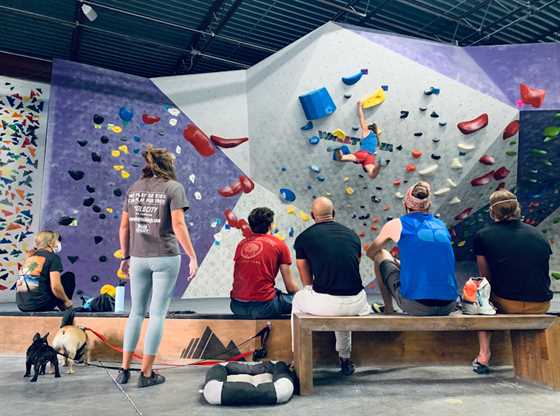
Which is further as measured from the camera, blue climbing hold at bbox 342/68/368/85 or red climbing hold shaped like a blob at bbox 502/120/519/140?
red climbing hold shaped like a blob at bbox 502/120/519/140

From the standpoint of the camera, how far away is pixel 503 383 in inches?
89.1

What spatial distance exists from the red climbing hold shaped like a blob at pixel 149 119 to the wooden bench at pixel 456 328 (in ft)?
14.9

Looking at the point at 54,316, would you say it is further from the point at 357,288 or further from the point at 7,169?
the point at 7,169

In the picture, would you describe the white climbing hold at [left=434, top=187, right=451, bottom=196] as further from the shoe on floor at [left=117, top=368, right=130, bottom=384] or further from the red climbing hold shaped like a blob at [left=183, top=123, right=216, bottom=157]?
the shoe on floor at [left=117, top=368, right=130, bottom=384]

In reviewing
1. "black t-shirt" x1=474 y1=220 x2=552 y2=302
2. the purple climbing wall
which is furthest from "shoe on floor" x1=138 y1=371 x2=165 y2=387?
the purple climbing wall

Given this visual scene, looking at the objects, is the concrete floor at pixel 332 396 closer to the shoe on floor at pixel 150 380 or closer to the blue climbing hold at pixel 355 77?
the shoe on floor at pixel 150 380

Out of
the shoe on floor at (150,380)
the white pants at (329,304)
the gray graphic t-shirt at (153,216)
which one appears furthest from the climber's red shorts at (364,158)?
the shoe on floor at (150,380)

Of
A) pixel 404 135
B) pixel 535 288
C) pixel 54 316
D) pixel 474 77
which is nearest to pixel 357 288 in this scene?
pixel 535 288

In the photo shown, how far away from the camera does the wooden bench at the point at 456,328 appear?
212cm

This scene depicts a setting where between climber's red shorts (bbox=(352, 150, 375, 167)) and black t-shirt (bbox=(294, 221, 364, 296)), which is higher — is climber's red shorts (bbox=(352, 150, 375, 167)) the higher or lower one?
the higher one

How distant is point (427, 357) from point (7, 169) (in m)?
6.37

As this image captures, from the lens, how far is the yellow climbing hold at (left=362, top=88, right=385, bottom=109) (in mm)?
5367

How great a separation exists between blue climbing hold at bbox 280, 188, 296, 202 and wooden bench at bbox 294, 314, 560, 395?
4.02 m

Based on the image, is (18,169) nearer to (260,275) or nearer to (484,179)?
(260,275)
